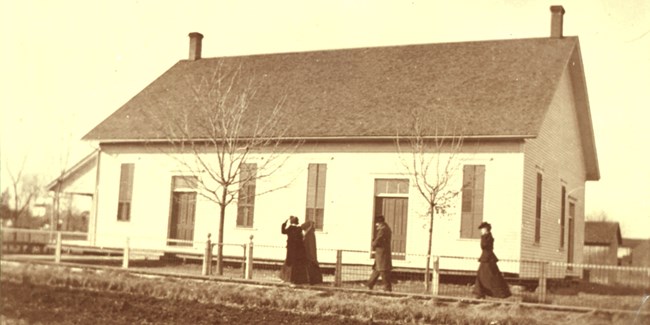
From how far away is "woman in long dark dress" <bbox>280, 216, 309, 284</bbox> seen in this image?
1978cm

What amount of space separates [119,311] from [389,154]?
455 inches

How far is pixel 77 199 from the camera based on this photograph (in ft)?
109

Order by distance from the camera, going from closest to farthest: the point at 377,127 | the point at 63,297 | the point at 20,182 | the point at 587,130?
1. the point at 63,297
2. the point at 20,182
3. the point at 377,127
4. the point at 587,130

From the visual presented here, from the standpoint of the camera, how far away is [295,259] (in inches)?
781

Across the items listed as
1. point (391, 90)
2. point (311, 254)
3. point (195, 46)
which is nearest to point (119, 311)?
point (311, 254)

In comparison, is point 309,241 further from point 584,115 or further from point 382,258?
point 584,115

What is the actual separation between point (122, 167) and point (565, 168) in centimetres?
1506

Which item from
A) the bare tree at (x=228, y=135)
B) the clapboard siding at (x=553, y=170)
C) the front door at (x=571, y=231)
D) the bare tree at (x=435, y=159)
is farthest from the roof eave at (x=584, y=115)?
the bare tree at (x=228, y=135)

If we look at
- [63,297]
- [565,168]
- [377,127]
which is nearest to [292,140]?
[377,127]

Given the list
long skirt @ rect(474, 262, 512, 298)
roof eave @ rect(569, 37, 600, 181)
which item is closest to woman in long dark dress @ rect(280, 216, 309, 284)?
long skirt @ rect(474, 262, 512, 298)

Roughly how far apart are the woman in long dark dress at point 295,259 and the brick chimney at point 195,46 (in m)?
13.6

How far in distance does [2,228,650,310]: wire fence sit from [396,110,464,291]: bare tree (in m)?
1.23

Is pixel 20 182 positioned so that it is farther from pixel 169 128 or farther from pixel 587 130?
pixel 587 130

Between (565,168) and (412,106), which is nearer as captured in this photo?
(412,106)
